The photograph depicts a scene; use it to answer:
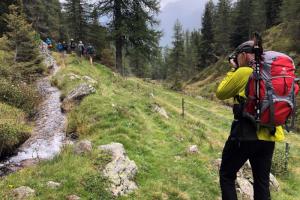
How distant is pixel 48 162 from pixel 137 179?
2.47 meters

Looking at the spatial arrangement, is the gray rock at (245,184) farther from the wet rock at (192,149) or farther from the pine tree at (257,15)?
the pine tree at (257,15)

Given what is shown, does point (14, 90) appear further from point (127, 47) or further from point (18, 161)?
point (127, 47)

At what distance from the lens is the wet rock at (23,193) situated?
789 centimetres

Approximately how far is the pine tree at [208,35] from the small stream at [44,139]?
79.8 meters

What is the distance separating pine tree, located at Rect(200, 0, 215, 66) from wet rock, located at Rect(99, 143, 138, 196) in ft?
289

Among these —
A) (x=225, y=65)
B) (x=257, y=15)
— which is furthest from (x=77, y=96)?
(x=257, y=15)

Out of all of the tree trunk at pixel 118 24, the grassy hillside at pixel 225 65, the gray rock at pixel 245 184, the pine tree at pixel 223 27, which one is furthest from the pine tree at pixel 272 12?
the gray rock at pixel 245 184

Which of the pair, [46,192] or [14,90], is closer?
[46,192]

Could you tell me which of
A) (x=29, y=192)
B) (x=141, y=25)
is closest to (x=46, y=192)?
(x=29, y=192)

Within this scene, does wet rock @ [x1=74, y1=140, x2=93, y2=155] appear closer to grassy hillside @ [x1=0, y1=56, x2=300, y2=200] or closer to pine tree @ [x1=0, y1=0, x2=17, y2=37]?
grassy hillside @ [x1=0, y1=56, x2=300, y2=200]

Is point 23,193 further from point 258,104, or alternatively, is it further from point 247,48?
point 247,48

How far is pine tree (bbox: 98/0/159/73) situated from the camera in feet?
115

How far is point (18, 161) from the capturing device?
1230 cm

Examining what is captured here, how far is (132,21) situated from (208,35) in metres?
66.1
